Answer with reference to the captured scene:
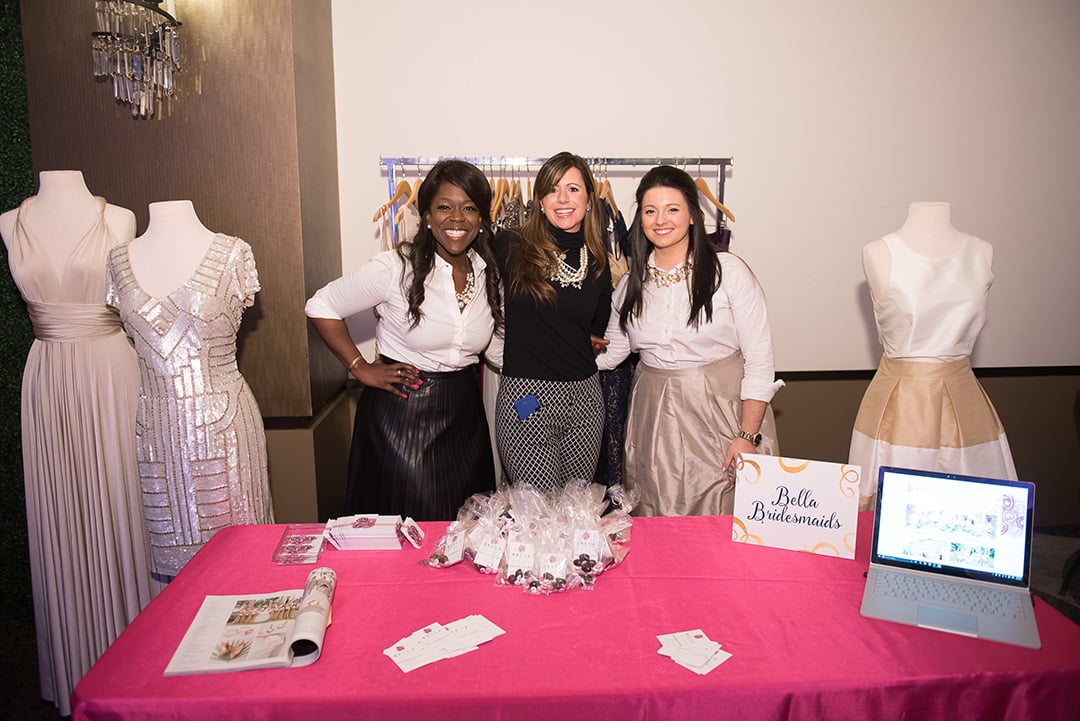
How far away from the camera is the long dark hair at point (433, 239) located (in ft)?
7.98

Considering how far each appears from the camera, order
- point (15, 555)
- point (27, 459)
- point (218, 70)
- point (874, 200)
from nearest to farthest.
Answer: point (27, 459), point (218, 70), point (15, 555), point (874, 200)

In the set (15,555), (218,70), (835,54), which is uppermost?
(835,54)

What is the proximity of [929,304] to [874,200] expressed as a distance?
1.46 metres

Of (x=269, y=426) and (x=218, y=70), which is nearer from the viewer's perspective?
(x=218, y=70)

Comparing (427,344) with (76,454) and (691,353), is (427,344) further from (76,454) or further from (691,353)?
(76,454)

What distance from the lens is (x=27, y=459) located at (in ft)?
8.02

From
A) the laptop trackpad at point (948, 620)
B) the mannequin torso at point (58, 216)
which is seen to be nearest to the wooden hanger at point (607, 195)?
the mannequin torso at point (58, 216)

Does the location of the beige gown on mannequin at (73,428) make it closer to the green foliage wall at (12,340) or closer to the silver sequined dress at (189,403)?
the silver sequined dress at (189,403)

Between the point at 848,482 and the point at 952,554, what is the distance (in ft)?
0.85

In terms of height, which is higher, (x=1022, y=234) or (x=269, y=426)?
(x=1022, y=234)

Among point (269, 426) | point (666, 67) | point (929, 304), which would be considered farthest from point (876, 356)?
point (269, 426)

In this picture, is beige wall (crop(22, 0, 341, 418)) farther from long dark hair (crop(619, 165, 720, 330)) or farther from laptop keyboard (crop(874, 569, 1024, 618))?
laptop keyboard (crop(874, 569, 1024, 618))

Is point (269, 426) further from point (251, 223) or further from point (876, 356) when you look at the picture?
point (876, 356)

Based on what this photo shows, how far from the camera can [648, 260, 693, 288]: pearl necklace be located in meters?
2.47
